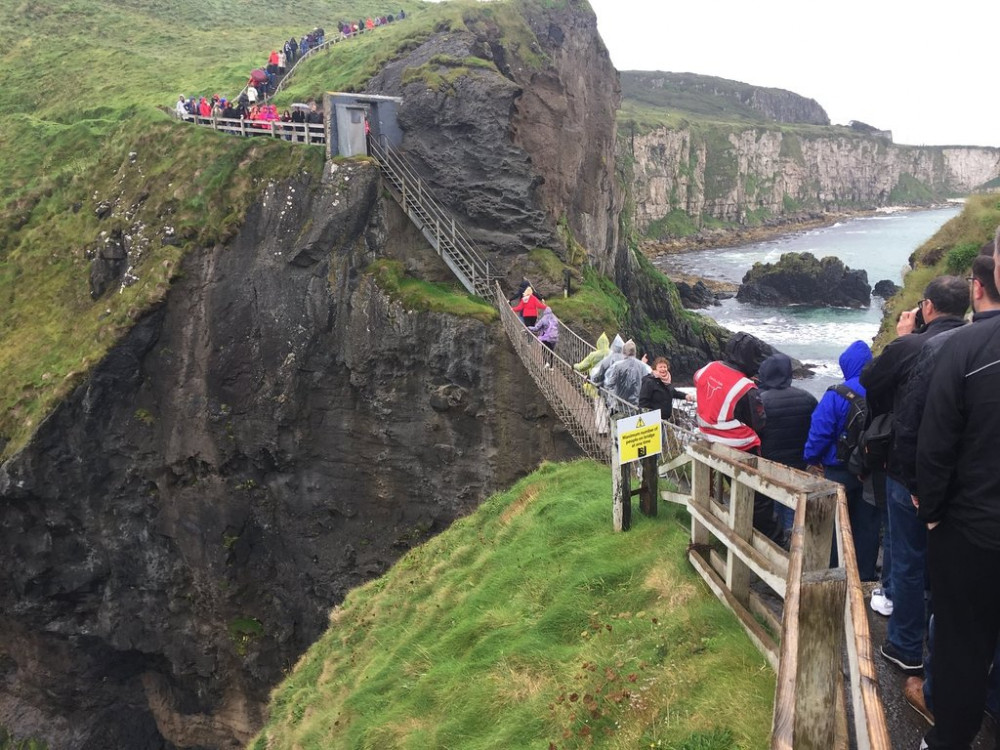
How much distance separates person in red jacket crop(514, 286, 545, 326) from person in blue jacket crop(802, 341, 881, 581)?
9.84m

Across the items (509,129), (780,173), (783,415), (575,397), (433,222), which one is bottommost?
(575,397)

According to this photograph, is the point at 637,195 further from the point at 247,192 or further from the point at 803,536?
the point at 803,536

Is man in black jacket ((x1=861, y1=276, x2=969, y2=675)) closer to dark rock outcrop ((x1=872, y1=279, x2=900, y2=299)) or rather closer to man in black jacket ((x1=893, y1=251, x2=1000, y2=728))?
man in black jacket ((x1=893, y1=251, x2=1000, y2=728))

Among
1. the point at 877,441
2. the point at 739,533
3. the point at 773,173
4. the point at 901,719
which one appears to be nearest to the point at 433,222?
the point at 739,533

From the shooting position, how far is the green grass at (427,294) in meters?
16.6

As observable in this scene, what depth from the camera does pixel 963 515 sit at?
10.6ft

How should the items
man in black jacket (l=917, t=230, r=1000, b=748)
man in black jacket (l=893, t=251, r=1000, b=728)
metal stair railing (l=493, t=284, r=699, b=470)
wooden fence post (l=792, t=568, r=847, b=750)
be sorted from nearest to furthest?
wooden fence post (l=792, t=568, r=847, b=750)
man in black jacket (l=917, t=230, r=1000, b=748)
man in black jacket (l=893, t=251, r=1000, b=728)
metal stair railing (l=493, t=284, r=699, b=470)

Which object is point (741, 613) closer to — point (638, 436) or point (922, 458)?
point (922, 458)

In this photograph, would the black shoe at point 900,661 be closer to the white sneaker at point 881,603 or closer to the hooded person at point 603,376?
the white sneaker at point 881,603

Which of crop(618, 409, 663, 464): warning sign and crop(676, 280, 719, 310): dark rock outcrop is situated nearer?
crop(618, 409, 663, 464): warning sign

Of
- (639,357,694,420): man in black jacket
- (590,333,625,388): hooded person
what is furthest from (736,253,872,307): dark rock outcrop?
(639,357,694,420): man in black jacket

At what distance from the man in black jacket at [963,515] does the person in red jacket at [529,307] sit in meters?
12.5

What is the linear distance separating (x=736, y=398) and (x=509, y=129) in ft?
52.6

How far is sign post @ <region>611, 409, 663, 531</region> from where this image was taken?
7082mm
